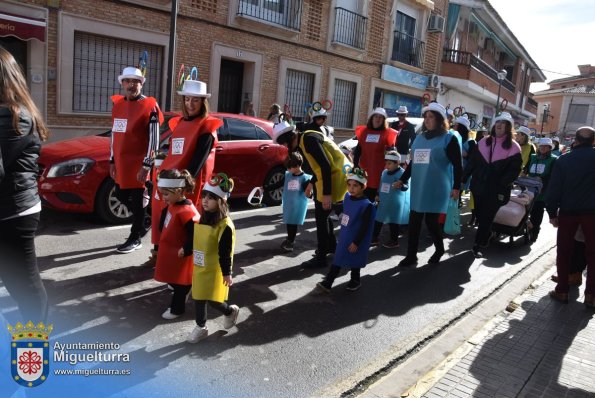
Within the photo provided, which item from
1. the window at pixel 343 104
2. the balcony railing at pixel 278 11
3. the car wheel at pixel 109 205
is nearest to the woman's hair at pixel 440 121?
the car wheel at pixel 109 205

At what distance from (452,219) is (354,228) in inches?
132

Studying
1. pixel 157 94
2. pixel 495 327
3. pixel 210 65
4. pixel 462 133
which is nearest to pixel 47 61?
pixel 157 94

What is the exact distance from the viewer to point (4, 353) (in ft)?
5.97

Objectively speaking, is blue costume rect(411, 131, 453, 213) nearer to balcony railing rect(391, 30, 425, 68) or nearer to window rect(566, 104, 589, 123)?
balcony railing rect(391, 30, 425, 68)

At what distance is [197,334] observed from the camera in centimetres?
365

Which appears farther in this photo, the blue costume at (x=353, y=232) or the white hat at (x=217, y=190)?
the blue costume at (x=353, y=232)

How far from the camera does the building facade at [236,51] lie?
1055 cm

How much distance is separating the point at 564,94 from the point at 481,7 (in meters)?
46.3

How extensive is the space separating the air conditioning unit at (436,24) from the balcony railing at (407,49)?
0.78 meters

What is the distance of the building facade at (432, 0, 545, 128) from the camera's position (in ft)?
78.8

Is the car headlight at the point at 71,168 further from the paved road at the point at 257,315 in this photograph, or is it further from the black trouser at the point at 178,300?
the black trouser at the point at 178,300

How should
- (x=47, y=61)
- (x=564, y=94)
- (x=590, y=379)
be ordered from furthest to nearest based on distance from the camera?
(x=564, y=94) → (x=47, y=61) → (x=590, y=379)

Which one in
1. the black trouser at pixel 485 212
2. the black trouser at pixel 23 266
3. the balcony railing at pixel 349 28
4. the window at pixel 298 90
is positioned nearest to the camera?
the black trouser at pixel 23 266

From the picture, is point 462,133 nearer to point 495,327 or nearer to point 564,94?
point 495,327
